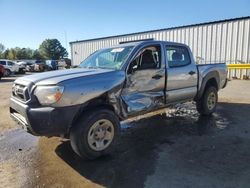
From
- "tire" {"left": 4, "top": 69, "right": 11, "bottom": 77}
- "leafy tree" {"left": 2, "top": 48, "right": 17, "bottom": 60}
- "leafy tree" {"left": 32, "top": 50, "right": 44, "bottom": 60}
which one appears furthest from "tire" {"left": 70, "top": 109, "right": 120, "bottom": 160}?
"leafy tree" {"left": 32, "top": 50, "right": 44, "bottom": 60}

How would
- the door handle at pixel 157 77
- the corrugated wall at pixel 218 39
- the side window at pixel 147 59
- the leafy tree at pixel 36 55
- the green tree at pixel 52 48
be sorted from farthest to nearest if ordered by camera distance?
the green tree at pixel 52 48
the leafy tree at pixel 36 55
the corrugated wall at pixel 218 39
the door handle at pixel 157 77
the side window at pixel 147 59

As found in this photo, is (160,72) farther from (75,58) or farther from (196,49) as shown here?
(75,58)

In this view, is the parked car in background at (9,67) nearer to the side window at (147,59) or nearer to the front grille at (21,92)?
the front grille at (21,92)

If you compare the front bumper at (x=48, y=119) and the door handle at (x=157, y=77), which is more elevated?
the door handle at (x=157, y=77)

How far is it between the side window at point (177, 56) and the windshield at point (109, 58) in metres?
1.09

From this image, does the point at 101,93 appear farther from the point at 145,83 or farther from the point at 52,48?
the point at 52,48

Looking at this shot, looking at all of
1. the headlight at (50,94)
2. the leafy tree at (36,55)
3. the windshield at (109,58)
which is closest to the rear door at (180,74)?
the windshield at (109,58)

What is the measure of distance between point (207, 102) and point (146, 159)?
341 cm

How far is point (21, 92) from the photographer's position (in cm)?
407

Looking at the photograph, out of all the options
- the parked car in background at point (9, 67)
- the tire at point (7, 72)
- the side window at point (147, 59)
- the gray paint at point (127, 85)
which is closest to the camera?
the gray paint at point (127, 85)

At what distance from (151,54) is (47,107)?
2.48 metres

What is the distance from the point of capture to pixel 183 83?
5848mm

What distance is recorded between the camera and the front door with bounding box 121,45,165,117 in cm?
459

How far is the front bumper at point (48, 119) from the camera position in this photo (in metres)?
3.58
